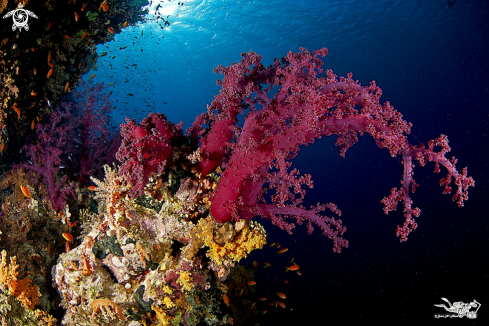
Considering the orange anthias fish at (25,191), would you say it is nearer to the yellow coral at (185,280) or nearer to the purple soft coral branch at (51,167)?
the purple soft coral branch at (51,167)

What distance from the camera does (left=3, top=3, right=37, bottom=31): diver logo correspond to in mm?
4555

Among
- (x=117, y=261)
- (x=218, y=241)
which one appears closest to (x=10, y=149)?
(x=117, y=261)

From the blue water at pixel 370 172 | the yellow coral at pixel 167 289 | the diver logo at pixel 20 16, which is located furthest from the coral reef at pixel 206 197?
the blue water at pixel 370 172

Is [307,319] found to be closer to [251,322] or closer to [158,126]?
[251,322]

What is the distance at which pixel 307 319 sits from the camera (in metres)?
13.5

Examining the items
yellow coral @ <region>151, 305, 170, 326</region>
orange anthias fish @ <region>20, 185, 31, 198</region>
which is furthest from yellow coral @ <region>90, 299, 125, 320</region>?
orange anthias fish @ <region>20, 185, 31, 198</region>

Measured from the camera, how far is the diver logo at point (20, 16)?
4.55 metres

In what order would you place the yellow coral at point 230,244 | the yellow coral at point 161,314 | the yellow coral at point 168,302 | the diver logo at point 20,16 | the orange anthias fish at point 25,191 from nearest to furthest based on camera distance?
1. the yellow coral at point 230,244
2. the yellow coral at point 168,302
3. the yellow coral at point 161,314
4. the diver logo at point 20,16
5. the orange anthias fish at point 25,191

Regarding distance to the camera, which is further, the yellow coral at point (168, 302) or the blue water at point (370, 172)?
the blue water at point (370, 172)

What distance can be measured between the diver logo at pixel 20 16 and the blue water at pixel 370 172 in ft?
16.0

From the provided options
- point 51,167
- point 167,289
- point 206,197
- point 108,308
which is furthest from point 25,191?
point 206,197

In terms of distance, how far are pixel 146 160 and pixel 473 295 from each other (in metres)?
23.8

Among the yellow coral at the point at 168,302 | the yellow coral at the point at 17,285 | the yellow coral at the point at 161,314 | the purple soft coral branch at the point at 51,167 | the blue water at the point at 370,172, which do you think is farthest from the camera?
the blue water at the point at 370,172

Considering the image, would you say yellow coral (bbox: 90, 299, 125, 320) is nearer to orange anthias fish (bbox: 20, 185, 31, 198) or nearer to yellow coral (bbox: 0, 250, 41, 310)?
yellow coral (bbox: 0, 250, 41, 310)
